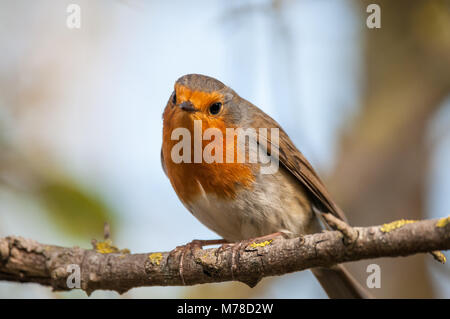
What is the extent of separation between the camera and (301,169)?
190 inches

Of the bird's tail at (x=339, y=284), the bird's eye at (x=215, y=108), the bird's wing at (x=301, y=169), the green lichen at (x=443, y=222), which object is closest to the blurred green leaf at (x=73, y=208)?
the bird's eye at (x=215, y=108)

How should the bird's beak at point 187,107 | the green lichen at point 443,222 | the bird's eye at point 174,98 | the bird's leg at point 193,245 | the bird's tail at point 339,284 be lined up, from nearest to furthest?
the green lichen at point 443,222 → the bird's leg at point 193,245 → the bird's beak at point 187,107 → the bird's eye at point 174,98 → the bird's tail at point 339,284

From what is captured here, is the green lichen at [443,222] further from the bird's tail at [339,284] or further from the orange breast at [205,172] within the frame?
the bird's tail at [339,284]

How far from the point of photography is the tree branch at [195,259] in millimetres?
2867

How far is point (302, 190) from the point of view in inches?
191

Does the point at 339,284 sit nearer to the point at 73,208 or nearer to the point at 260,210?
the point at 260,210

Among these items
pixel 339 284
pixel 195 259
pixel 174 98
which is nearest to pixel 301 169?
pixel 339 284

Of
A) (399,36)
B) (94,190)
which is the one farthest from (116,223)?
(399,36)

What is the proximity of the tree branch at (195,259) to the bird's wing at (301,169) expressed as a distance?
114 centimetres

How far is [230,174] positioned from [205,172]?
20 centimetres

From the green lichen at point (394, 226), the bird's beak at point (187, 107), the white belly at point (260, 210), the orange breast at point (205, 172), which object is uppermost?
the bird's beak at point (187, 107)

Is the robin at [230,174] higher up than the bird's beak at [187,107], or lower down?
lower down

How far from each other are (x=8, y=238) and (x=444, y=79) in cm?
496

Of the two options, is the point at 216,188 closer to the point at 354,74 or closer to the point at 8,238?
the point at 8,238
